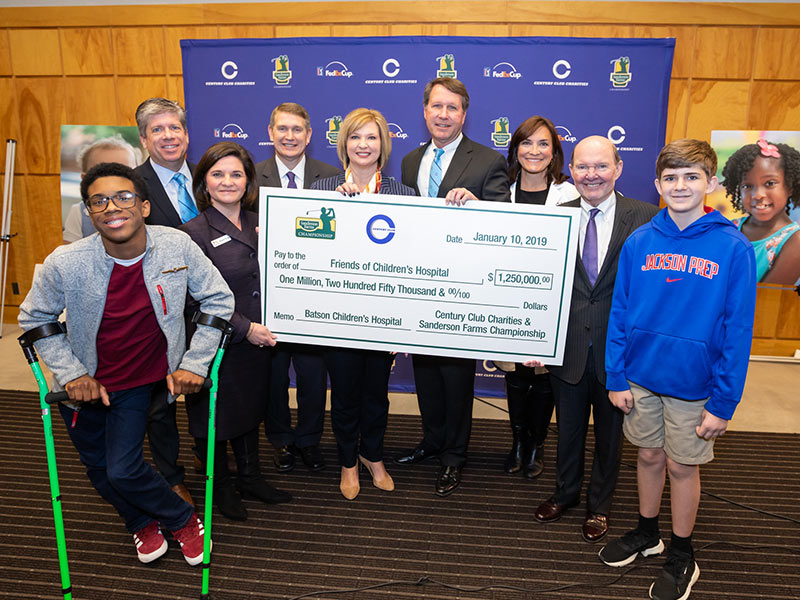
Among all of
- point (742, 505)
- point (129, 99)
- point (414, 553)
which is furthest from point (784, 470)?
point (129, 99)

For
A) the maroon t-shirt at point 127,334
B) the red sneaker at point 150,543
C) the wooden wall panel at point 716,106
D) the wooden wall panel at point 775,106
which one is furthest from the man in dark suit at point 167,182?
the wooden wall panel at point 775,106

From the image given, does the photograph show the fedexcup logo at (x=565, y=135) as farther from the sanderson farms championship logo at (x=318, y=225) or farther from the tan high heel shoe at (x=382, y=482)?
the tan high heel shoe at (x=382, y=482)

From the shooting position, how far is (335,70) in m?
4.20

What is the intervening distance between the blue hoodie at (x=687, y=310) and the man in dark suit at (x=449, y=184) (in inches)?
34.5

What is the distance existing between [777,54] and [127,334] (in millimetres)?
5442

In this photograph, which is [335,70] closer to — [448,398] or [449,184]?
[449,184]

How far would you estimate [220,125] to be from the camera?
14.3 feet

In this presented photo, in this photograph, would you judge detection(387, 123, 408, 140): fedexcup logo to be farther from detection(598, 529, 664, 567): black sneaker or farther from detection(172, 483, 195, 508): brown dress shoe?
detection(598, 529, 664, 567): black sneaker

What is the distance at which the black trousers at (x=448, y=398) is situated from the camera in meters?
2.94

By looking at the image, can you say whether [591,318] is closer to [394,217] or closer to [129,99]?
[394,217]

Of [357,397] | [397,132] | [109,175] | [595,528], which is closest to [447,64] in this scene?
[397,132]

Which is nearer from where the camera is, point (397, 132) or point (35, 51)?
point (397, 132)

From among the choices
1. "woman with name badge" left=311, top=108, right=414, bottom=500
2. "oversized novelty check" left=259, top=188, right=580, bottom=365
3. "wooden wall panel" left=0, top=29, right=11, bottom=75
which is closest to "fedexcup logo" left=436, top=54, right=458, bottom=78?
"woman with name badge" left=311, top=108, right=414, bottom=500

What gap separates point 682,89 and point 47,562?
5.55 meters
